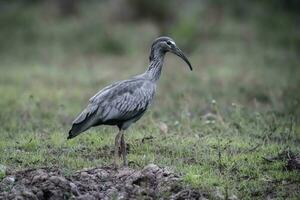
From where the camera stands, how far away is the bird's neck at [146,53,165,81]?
387 inches

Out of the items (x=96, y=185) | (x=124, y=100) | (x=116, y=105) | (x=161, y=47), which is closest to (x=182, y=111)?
(x=161, y=47)

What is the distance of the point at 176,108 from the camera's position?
13.4 metres

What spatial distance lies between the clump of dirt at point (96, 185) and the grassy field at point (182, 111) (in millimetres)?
277

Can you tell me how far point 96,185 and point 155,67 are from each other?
8.18 ft

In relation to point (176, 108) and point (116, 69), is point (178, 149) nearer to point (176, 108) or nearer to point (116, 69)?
point (176, 108)

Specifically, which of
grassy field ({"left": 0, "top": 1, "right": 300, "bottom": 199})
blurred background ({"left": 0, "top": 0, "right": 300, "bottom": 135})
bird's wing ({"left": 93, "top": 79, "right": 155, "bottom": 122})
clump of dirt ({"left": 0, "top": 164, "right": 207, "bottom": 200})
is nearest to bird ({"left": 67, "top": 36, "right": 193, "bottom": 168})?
bird's wing ({"left": 93, "top": 79, "right": 155, "bottom": 122})

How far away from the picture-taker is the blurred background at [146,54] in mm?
13836

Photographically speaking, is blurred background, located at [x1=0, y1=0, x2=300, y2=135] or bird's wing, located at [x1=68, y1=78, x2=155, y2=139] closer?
bird's wing, located at [x1=68, y1=78, x2=155, y2=139]

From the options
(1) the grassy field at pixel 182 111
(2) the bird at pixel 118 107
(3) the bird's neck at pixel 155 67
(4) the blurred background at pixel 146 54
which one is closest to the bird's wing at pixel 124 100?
(2) the bird at pixel 118 107

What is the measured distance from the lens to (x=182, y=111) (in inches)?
488

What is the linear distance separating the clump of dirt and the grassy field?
0.28 meters

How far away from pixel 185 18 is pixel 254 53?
3.49 metres

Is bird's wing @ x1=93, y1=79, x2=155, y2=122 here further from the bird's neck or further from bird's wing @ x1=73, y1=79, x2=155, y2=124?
the bird's neck

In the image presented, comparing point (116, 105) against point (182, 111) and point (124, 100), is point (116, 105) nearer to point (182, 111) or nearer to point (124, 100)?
point (124, 100)
